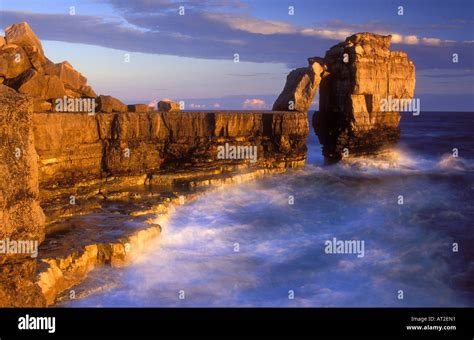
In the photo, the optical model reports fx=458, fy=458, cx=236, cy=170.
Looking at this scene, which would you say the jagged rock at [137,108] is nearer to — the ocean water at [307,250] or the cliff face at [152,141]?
the cliff face at [152,141]

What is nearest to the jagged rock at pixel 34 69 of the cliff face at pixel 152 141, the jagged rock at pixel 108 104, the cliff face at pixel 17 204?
the jagged rock at pixel 108 104

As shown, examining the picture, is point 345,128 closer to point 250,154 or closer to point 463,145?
point 250,154

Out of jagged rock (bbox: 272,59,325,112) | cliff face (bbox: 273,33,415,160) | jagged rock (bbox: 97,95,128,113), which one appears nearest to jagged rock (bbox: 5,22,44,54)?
jagged rock (bbox: 97,95,128,113)

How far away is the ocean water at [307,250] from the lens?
32.3ft

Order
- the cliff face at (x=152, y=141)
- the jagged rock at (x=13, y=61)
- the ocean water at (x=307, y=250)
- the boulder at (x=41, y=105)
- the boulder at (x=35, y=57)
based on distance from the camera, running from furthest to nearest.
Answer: the boulder at (x=35, y=57), the jagged rock at (x=13, y=61), the boulder at (x=41, y=105), the cliff face at (x=152, y=141), the ocean water at (x=307, y=250)

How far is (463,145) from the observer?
43000mm

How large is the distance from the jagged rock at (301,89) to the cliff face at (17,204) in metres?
20.4

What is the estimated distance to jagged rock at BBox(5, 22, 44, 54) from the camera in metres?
18.1

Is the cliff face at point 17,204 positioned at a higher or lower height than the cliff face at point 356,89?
lower

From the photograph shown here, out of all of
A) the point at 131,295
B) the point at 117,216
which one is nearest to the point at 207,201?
the point at 117,216

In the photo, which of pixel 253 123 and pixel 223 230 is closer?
pixel 223 230

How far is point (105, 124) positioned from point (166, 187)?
3365mm
